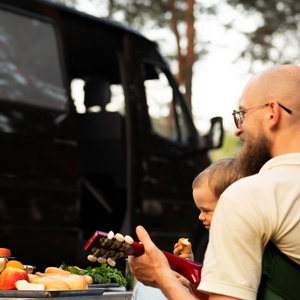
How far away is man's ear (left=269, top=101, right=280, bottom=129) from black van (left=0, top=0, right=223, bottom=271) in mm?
2326

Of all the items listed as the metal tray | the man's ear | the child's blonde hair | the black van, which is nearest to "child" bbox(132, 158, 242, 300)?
the child's blonde hair

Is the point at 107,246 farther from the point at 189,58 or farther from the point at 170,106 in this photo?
the point at 189,58

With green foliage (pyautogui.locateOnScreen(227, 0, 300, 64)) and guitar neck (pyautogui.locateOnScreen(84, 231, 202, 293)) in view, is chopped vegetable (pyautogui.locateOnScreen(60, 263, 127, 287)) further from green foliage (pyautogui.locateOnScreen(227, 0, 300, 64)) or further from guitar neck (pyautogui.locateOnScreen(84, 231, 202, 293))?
green foliage (pyautogui.locateOnScreen(227, 0, 300, 64))

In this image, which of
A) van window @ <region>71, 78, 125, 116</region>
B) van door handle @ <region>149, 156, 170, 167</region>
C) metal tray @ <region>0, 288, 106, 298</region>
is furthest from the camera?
van window @ <region>71, 78, 125, 116</region>

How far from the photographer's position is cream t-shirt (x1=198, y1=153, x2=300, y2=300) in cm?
139

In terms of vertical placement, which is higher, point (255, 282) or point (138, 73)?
point (138, 73)

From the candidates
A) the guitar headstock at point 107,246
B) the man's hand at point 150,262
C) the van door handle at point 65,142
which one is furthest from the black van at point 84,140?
the guitar headstock at point 107,246

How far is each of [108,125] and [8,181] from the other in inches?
61.3

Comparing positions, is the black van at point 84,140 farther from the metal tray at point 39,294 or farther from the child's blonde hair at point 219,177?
the metal tray at point 39,294

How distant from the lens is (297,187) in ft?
4.75

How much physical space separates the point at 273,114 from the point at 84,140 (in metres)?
3.59

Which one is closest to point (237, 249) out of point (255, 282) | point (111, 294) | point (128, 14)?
point (255, 282)

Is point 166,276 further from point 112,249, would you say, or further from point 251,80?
point 251,80

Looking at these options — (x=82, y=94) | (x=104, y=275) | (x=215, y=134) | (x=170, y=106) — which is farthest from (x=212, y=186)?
(x=82, y=94)
